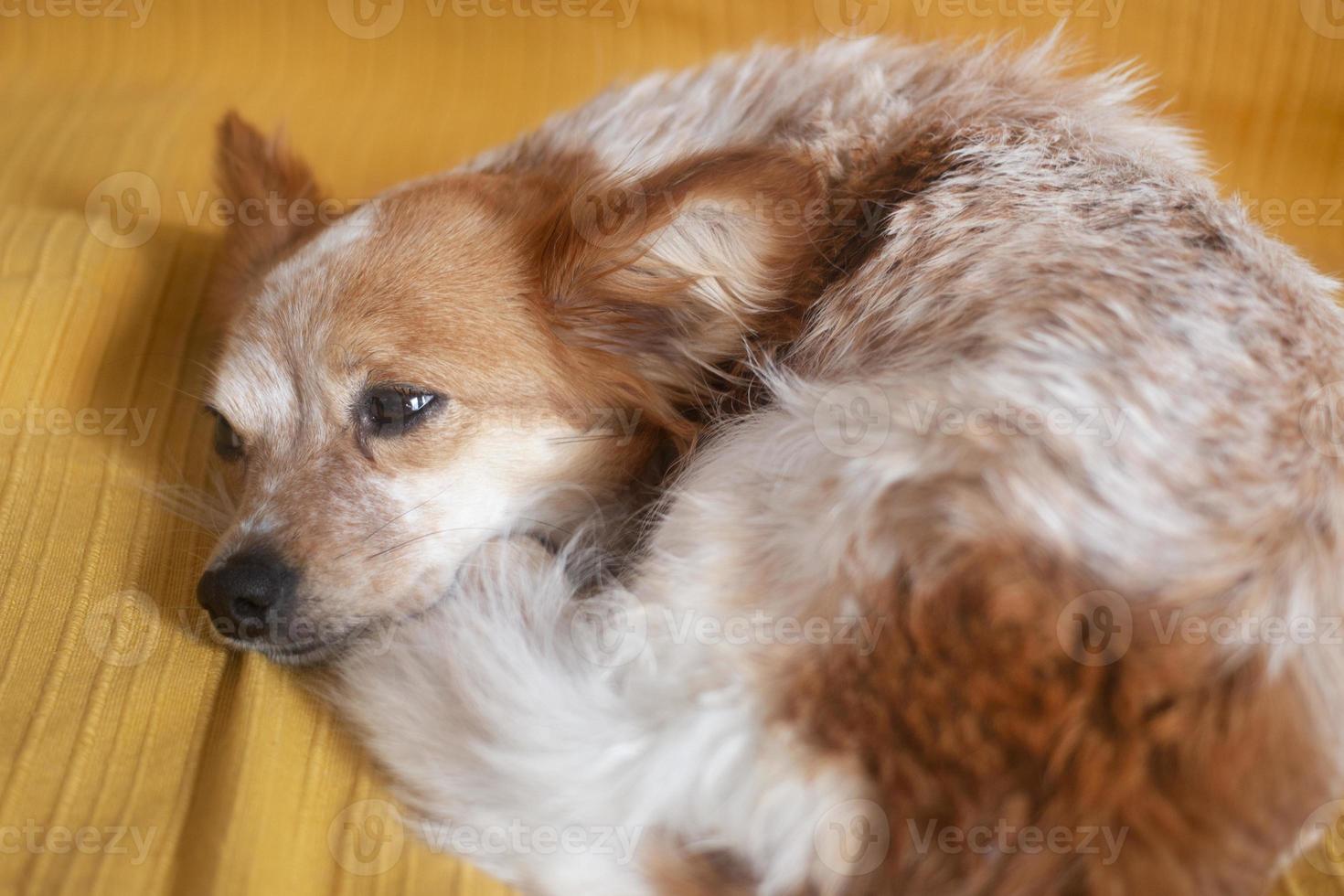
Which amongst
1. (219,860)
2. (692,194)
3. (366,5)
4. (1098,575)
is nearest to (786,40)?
(366,5)

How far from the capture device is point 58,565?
185cm

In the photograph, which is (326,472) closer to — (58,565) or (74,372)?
(58,565)

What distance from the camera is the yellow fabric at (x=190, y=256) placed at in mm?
1484
